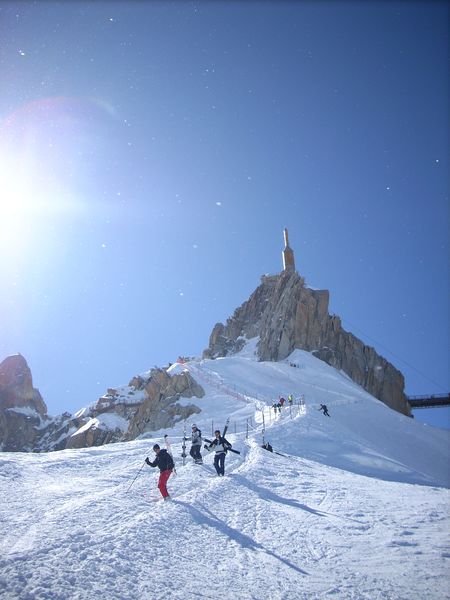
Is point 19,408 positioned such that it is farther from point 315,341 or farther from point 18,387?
point 315,341

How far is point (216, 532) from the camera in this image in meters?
7.62

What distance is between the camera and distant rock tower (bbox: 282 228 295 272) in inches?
3577

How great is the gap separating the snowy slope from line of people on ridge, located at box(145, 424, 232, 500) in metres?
0.43

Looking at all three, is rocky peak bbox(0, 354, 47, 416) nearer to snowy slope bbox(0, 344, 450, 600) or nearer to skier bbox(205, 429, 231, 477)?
snowy slope bbox(0, 344, 450, 600)

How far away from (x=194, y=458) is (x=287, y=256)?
80.3 m

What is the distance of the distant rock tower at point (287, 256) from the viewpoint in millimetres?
90850

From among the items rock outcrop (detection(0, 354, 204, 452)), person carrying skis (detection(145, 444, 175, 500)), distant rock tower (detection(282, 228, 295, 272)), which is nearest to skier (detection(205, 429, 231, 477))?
person carrying skis (detection(145, 444, 175, 500))

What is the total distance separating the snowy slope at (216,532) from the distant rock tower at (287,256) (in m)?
76.1

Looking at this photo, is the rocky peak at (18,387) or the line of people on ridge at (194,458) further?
the rocky peak at (18,387)

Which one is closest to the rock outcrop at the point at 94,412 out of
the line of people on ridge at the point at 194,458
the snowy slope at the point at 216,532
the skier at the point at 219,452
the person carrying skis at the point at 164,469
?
the line of people on ridge at the point at 194,458

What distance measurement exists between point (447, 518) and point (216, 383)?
35294 millimetres

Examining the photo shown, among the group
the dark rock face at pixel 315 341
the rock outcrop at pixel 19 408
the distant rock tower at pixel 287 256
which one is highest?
the distant rock tower at pixel 287 256

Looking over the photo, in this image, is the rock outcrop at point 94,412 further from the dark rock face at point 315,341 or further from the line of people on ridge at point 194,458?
the line of people on ridge at point 194,458

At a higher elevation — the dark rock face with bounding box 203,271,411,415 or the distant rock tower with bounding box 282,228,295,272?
the distant rock tower with bounding box 282,228,295,272
